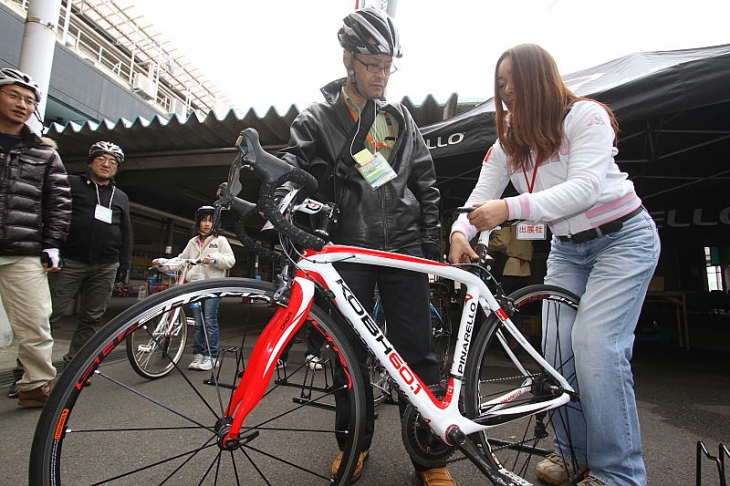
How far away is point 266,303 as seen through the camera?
48.4 inches

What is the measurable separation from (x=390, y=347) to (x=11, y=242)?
2.59 metres

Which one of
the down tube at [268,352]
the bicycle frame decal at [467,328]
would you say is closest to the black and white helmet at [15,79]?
the down tube at [268,352]

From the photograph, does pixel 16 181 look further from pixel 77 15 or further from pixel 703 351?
pixel 77 15

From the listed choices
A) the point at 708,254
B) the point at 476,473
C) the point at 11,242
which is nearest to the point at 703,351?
the point at 476,473

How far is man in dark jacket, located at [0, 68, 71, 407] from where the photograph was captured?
234 centimetres

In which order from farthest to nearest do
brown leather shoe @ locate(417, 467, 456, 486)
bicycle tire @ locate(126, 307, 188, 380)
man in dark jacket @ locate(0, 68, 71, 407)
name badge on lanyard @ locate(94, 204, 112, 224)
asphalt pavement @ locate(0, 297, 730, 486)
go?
name badge on lanyard @ locate(94, 204, 112, 224) < bicycle tire @ locate(126, 307, 188, 380) < man in dark jacket @ locate(0, 68, 71, 407) < asphalt pavement @ locate(0, 297, 730, 486) < brown leather shoe @ locate(417, 467, 456, 486)

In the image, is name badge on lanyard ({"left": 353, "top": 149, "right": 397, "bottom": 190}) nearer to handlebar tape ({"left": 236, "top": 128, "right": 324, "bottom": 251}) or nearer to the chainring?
handlebar tape ({"left": 236, "top": 128, "right": 324, "bottom": 251})

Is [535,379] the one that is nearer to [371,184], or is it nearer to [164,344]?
[371,184]

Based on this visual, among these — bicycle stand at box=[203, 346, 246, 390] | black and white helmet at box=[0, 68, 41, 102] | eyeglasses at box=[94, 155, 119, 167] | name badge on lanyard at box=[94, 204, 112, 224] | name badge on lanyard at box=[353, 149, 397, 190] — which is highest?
black and white helmet at box=[0, 68, 41, 102]

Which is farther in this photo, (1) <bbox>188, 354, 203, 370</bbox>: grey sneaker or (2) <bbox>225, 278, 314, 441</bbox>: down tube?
(1) <bbox>188, 354, 203, 370</bbox>: grey sneaker

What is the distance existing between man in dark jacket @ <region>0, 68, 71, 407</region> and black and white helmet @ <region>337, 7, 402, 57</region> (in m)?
2.38

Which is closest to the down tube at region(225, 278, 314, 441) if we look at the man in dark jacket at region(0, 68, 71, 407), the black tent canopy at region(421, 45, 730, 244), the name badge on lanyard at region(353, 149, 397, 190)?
the name badge on lanyard at region(353, 149, 397, 190)

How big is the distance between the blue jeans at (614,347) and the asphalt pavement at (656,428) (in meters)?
0.64

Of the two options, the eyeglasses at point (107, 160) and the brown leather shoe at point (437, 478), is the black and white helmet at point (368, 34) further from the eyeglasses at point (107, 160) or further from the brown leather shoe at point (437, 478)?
the eyeglasses at point (107, 160)
